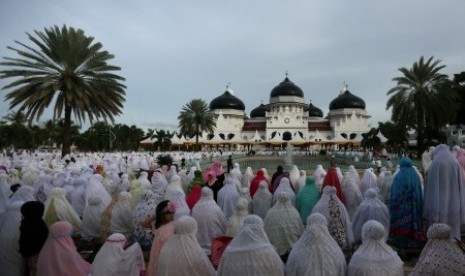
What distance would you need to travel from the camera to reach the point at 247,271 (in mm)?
3496

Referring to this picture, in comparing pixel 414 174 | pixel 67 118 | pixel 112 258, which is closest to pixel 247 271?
pixel 112 258

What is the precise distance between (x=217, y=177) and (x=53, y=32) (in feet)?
42.7

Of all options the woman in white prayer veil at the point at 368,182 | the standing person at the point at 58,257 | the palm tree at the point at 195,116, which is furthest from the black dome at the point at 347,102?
the standing person at the point at 58,257

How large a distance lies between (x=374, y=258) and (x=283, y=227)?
1856mm

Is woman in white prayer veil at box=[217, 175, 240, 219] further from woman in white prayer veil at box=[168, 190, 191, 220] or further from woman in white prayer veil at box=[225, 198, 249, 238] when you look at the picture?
woman in white prayer veil at box=[225, 198, 249, 238]

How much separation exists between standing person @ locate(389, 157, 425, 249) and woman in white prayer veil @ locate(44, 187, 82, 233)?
17.3 feet

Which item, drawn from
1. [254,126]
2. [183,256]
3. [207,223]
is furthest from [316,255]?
[254,126]

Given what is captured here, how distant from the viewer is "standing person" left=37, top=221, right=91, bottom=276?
385 cm

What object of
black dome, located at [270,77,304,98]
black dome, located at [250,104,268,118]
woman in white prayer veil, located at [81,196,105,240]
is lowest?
woman in white prayer veil, located at [81,196,105,240]

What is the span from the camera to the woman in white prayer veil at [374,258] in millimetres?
3441

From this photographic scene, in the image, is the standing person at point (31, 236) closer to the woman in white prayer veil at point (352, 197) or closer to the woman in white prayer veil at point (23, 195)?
the woman in white prayer veil at point (23, 195)

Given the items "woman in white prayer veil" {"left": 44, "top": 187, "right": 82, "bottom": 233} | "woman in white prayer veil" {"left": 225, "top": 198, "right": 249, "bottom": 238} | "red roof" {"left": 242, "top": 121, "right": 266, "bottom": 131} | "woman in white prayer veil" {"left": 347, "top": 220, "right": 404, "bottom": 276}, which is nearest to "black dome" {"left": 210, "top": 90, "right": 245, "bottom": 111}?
"red roof" {"left": 242, "top": 121, "right": 266, "bottom": 131}

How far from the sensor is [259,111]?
245 ft

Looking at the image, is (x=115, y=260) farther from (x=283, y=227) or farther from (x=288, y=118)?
(x=288, y=118)
